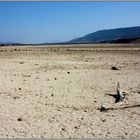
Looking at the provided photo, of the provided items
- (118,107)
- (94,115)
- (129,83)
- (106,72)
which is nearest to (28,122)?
(94,115)

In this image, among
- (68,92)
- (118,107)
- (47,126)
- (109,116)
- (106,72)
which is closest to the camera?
(47,126)

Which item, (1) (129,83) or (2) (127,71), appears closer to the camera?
(1) (129,83)

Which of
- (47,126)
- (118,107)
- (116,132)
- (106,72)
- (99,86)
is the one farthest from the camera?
(106,72)

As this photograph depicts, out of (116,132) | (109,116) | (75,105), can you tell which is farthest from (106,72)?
(116,132)

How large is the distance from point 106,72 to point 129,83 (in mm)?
3976

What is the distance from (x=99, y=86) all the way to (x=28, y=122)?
5586 millimetres

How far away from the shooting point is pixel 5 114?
905 cm

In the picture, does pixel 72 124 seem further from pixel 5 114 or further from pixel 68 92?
pixel 68 92

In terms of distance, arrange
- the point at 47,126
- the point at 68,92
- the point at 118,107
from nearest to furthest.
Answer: the point at 47,126
the point at 118,107
the point at 68,92

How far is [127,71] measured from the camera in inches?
715

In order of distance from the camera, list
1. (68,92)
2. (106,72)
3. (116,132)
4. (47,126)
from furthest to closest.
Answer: (106,72) < (68,92) < (47,126) < (116,132)

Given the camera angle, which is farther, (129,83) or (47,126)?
(129,83)

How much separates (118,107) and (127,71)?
9.01 meters

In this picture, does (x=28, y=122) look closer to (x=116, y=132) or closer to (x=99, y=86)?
(x=116, y=132)
